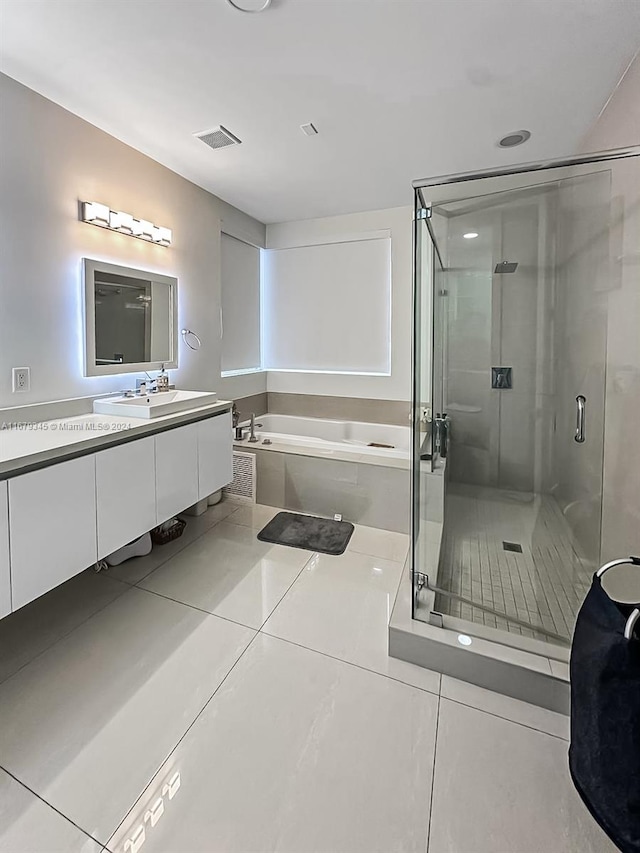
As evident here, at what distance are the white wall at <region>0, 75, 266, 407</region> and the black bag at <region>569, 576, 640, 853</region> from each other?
244 centimetres

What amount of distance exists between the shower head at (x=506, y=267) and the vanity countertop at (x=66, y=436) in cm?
253

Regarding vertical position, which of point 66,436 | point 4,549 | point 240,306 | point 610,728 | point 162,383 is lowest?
point 610,728

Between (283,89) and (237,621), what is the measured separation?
2.48m

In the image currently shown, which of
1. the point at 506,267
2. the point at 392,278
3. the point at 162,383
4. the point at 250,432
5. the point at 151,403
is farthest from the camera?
the point at 392,278

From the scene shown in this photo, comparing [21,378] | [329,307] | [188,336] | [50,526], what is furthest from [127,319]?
[329,307]

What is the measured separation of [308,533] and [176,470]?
1002 mm

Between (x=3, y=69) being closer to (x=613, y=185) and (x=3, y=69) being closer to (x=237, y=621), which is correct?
(x=237, y=621)

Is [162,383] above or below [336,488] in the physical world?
above

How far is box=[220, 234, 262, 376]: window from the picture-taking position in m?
3.71

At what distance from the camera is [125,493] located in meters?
1.94

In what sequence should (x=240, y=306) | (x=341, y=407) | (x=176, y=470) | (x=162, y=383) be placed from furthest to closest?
(x=341, y=407)
(x=240, y=306)
(x=162, y=383)
(x=176, y=470)

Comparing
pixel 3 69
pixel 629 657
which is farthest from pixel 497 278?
pixel 3 69

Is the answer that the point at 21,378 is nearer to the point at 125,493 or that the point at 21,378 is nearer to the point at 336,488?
the point at 125,493

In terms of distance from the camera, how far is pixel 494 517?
2.93 meters
